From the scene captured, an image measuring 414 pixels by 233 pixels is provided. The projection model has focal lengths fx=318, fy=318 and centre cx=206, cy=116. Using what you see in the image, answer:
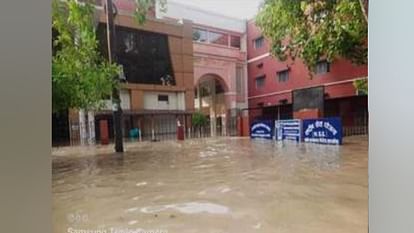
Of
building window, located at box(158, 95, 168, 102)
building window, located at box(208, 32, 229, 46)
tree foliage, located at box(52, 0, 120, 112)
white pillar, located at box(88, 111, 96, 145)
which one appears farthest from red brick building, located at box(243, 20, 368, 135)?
white pillar, located at box(88, 111, 96, 145)

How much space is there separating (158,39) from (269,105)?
0.67m

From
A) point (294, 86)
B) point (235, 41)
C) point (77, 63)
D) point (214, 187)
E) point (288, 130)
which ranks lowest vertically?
point (214, 187)

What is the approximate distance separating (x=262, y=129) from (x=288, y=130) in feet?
0.46

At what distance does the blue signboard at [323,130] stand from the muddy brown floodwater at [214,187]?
0.05 meters

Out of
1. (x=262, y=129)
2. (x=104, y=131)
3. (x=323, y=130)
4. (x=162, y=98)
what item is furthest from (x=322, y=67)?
(x=104, y=131)

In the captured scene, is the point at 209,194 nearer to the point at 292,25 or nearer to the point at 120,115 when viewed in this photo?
the point at 120,115

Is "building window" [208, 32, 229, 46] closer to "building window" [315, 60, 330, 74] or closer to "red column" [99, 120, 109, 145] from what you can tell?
"building window" [315, 60, 330, 74]

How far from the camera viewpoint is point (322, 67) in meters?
1.52

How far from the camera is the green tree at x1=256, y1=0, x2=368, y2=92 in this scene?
56.6 inches

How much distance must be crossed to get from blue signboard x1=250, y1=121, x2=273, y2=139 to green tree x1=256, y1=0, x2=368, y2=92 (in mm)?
358

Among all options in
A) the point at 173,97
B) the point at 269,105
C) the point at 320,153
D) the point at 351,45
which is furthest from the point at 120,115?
the point at 351,45

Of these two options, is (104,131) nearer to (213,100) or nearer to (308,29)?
(213,100)

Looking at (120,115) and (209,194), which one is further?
(120,115)

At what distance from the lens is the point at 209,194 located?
5.06ft
